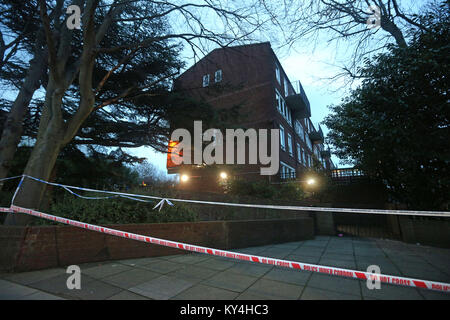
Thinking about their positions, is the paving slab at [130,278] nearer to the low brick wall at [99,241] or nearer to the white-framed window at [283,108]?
the low brick wall at [99,241]

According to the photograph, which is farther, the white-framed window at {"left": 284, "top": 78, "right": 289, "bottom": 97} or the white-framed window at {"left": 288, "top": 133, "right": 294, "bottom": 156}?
the white-framed window at {"left": 284, "top": 78, "right": 289, "bottom": 97}

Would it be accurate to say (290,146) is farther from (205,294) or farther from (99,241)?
(205,294)

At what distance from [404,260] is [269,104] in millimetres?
14707

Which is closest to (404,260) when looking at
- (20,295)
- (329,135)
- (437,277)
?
(437,277)

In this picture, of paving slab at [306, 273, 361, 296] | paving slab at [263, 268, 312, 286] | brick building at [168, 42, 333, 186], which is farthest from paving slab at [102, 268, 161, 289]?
brick building at [168, 42, 333, 186]

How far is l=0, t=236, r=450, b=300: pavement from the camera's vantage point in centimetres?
269

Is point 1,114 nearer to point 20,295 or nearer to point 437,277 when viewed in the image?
point 20,295

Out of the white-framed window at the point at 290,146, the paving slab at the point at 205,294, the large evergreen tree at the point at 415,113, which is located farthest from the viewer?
the white-framed window at the point at 290,146

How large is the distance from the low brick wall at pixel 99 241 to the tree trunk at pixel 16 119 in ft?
13.7

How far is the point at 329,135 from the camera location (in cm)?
1455

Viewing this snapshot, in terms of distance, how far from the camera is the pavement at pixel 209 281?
106 inches

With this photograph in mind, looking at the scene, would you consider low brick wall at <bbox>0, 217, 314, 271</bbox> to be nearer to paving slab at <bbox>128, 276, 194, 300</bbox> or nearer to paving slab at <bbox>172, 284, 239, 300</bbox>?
paving slab at <bbox>128, 276, 194, 300</bbox>

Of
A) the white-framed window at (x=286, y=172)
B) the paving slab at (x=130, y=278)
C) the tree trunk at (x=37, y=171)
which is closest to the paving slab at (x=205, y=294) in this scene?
the paving slab at (x=130, y=278)

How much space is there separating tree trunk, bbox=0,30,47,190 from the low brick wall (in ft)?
13.7
